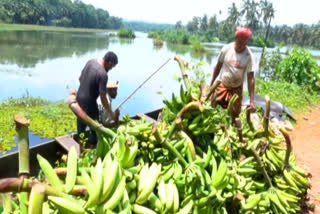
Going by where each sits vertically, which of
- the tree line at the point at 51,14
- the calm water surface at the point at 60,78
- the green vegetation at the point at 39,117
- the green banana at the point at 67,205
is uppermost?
the tree line at the point at 51,14

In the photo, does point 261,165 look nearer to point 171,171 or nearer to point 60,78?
point 171,171

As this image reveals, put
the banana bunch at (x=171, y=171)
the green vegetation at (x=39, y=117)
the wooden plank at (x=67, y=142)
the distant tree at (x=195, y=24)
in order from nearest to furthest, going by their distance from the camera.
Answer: the banana bunch at (x=171, y=171) → the wooden plank at (x=67, y=142) → the green vegetation at (x=39, y=117) → the distant tree at (x=195, y=24)

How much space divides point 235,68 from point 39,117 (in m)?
7.37

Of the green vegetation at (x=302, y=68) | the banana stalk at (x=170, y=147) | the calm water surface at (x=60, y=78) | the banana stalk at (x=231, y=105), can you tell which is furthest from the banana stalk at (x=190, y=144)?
the green vegetation at (x=302, y=68)

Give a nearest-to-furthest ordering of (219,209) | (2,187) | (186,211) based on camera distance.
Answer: (2,187) → (186,211) → (219,209)

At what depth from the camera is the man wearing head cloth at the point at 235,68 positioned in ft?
13.5

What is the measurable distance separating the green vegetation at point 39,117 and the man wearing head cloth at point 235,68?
5.48 m

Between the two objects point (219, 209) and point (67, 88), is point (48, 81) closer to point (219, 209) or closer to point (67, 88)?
point (67, 88)

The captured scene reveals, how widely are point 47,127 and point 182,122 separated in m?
7.29

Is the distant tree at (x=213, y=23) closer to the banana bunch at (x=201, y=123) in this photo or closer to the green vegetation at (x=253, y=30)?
the green vegetation at (x=253, y=30)

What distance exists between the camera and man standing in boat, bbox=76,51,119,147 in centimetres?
366

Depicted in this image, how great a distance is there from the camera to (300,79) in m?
11.6

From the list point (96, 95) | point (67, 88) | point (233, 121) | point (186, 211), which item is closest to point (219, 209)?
point (186, 211)

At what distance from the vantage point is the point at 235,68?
13.9 feet
